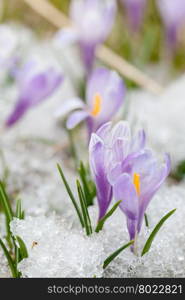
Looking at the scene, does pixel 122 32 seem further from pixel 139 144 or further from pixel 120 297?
pixel 120 297

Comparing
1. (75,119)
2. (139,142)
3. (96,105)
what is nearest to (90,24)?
(96,105)

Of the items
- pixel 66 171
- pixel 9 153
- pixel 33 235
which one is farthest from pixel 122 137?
pixel 9 153

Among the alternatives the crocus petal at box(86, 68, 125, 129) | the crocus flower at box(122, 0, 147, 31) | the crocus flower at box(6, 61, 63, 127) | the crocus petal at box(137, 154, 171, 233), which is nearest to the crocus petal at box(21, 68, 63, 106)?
the crocus flower at box(6, 61, 63, 127)

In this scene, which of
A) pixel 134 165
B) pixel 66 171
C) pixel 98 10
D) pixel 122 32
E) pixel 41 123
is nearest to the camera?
pixel 134 165

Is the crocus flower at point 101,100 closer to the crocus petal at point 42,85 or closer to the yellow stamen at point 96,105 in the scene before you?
the yellow stamen at point 96,105

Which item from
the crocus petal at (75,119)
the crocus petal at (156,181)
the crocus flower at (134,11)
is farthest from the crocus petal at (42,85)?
the crocus flower at (134,11)
